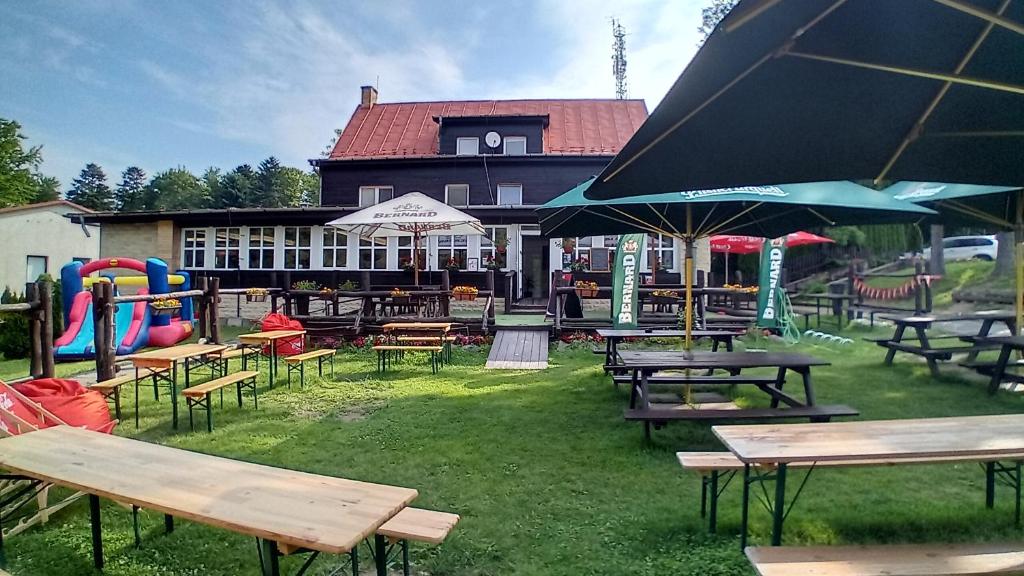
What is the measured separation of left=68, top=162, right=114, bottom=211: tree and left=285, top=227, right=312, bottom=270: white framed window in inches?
2158

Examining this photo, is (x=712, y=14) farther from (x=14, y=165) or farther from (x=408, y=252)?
(x=14, y=165)

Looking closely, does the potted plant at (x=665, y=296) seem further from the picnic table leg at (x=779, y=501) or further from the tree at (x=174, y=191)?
the tree at (x=174, y=191)

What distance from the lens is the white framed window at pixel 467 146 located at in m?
20.1

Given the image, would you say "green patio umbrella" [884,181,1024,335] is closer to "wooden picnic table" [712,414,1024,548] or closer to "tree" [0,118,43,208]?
"wooden picnic table" [712,414,1024,548]

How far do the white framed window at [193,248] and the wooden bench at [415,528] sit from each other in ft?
64.4

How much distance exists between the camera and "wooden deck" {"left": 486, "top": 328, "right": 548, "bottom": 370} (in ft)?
28.8

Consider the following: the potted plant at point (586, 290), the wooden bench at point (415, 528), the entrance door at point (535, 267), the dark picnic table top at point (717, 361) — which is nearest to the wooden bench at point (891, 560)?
the wooden bench at point (415, 528)

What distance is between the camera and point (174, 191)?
6291 centimetres

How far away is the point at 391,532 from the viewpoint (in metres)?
2.40

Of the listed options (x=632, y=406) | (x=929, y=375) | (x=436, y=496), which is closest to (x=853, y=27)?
(x=436, y=496)

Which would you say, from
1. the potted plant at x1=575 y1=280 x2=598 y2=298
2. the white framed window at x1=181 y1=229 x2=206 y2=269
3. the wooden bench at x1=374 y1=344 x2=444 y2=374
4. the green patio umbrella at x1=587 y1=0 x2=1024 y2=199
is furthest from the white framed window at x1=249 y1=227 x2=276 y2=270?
the green patio umbrella at x1=587 y1=0 x2=1024 y2=199

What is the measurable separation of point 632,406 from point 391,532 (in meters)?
3.25

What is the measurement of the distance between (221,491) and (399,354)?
23.5ft

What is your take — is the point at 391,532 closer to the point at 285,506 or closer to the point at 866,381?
the point at 285,506
